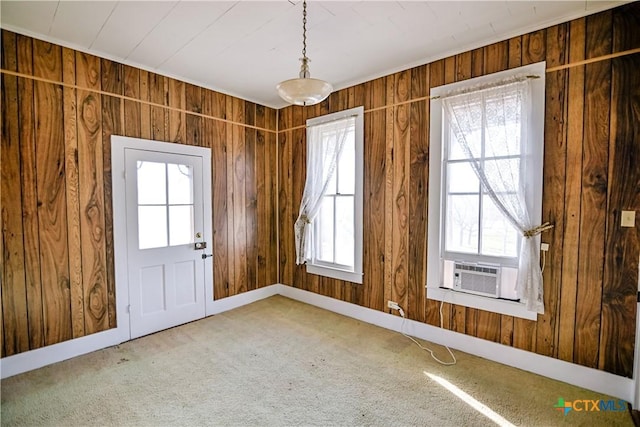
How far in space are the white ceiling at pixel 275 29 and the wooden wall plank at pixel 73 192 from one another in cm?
29

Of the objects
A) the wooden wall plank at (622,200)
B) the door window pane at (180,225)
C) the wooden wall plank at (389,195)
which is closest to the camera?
the wooden wall plank at (622,200)

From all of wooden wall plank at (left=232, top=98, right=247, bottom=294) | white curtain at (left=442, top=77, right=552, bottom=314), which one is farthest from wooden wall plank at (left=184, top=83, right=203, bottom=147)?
white curtain at (left=442, top=77, right=552, bottom=314)

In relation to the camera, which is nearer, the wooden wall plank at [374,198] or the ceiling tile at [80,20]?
the ceiling tile at [80,20]

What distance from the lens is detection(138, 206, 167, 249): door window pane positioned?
315 centimetres

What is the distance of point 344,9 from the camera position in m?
2.21

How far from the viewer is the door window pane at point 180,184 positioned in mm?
3367

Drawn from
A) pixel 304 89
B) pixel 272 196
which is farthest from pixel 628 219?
pixel 272 196

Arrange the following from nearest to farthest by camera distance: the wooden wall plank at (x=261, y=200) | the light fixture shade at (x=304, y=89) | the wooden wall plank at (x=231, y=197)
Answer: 1. the light fixture shade at (x=304, y=89)
2. the wooden wall plank at (x=231, y=197)
3. the wooden wall plank at (x=261, y=200)

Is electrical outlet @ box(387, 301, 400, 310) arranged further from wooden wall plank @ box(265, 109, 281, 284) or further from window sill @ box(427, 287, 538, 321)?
wooden wall plank @ box(265, 109, 281, 284)

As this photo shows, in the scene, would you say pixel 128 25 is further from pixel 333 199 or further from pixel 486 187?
pixel 486 187

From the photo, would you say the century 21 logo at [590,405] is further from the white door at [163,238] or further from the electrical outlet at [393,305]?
the white door at [163,238]

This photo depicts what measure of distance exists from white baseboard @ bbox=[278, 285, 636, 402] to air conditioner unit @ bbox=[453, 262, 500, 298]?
1.54ft

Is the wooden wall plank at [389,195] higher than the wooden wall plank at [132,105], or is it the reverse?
the wooden wall plank at [132,105]

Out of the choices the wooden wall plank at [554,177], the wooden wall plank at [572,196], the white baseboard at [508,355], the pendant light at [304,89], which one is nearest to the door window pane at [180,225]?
the white baseboard at [508,355]
